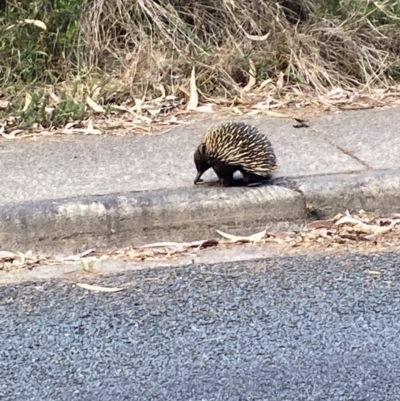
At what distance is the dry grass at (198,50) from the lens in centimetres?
743

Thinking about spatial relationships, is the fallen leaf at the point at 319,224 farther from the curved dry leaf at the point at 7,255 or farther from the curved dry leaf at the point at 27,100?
the curved dry leaf at the point at 27,100

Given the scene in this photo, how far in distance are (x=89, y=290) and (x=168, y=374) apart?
0.91 metres

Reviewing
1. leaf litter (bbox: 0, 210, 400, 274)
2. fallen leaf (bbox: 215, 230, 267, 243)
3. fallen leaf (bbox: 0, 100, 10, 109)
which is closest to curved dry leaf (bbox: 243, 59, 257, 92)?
fallen leaf (bbox: 0, 100, 10, 109)

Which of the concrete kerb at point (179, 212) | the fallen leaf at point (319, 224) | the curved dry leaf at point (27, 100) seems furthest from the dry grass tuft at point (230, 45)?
the fallen leaf at point (319, 224)

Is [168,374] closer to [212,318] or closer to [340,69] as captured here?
[212,318]

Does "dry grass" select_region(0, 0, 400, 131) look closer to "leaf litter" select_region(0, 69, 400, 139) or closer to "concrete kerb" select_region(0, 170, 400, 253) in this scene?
"leaf litter" select_region(0, 69, 400, 139)

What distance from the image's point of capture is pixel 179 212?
198 inches

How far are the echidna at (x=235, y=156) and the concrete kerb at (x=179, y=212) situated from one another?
0.17 metres

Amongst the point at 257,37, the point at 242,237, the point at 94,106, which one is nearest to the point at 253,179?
the point at 242,237

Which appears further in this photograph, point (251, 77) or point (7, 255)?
point (251, 77)

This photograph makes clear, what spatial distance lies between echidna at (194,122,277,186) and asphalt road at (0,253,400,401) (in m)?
0.91

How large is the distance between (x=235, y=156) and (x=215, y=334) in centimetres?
186

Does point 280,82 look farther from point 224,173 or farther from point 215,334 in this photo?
point 215,334

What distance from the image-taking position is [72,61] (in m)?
7.62
